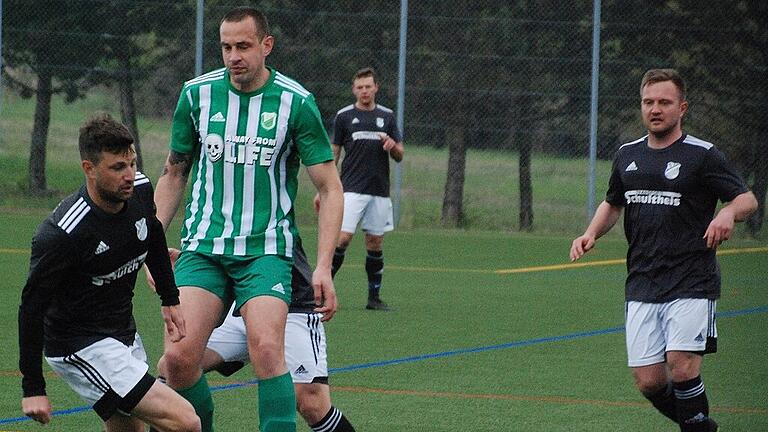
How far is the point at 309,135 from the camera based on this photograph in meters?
6.19

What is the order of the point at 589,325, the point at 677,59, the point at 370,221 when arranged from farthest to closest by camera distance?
1. the point at 677,59
2. the point at 370,221
3. the point at 589,325

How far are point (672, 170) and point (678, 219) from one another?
0.23 m

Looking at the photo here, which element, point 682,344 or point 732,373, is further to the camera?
point 732,373

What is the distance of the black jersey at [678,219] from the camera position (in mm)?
6824

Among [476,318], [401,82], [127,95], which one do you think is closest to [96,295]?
[476,318]

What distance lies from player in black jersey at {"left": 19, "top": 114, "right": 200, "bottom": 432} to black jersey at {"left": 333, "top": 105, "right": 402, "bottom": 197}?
8.03 m

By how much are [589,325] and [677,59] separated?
1108cm

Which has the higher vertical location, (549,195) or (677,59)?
(677,59)

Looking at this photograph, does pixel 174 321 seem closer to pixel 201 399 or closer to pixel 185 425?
pixel 201 399

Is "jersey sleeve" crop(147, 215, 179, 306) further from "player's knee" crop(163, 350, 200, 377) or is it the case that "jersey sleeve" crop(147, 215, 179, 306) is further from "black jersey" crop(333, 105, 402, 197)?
"black jersey" crop(333, 105, 402, 197)

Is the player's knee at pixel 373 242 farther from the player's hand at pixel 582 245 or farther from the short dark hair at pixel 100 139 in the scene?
the short dark hair at pixel 100 139

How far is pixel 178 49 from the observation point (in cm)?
2334

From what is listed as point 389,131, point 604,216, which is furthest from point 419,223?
point 604,216

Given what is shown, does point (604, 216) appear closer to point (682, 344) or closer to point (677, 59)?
point (682, 344)
